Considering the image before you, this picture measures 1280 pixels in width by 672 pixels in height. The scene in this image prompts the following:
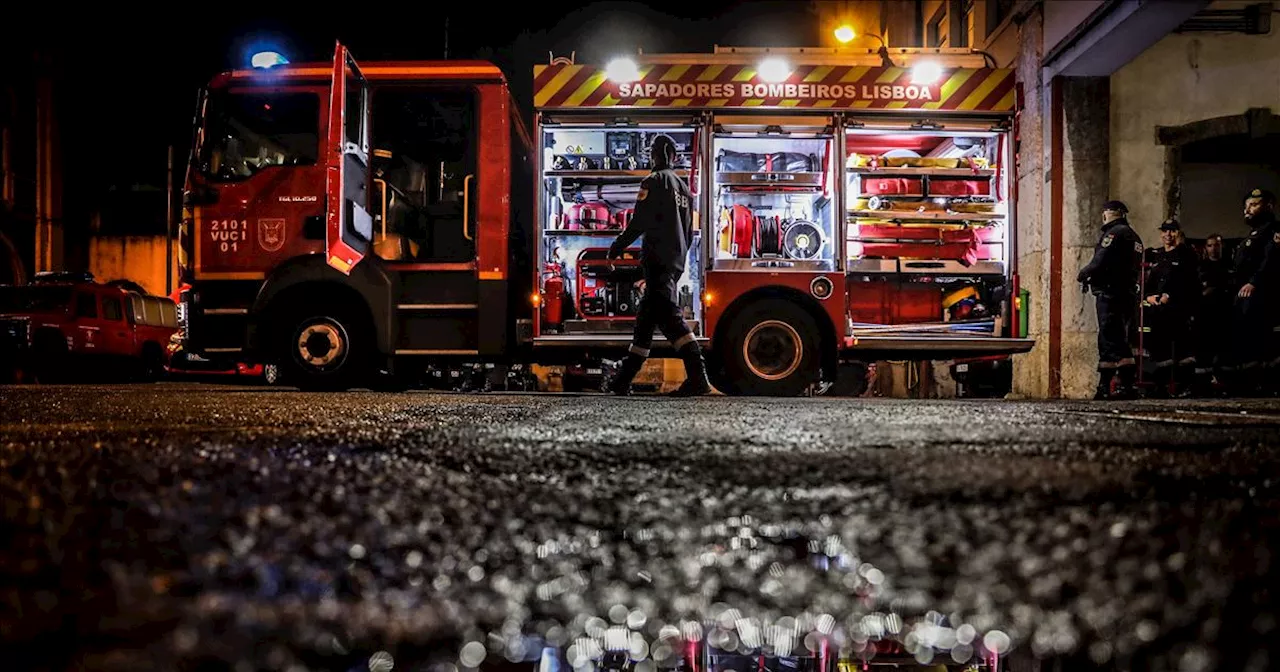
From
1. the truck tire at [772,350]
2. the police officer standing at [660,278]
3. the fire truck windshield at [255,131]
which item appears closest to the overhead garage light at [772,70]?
the police officer standing at [660,278]

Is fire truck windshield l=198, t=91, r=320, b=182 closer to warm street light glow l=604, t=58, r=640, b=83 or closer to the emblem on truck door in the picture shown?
the emblem on truck door

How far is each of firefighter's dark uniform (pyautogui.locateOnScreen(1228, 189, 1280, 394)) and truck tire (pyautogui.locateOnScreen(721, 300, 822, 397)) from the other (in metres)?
4.38

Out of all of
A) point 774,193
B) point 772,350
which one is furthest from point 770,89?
point 772,350

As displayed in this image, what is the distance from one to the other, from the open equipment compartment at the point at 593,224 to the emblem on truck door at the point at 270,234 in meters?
2.08

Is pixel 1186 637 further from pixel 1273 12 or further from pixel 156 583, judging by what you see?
pixel 1273 12

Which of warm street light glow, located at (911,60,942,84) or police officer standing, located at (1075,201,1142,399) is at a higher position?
warm street light glow, located at (911,60,942,84)

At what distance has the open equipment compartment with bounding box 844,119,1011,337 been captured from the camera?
7754 mm

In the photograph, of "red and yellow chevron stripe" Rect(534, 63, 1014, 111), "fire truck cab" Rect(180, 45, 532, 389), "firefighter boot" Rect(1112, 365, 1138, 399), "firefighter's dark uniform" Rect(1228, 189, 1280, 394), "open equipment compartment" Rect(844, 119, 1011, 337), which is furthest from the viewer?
"firefighter's dark uniform" Rect(1228, 189, 1280, 394)

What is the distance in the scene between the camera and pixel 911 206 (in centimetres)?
807

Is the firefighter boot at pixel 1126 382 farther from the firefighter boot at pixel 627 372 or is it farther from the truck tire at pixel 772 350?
the firefighter boot at pixel 627 372

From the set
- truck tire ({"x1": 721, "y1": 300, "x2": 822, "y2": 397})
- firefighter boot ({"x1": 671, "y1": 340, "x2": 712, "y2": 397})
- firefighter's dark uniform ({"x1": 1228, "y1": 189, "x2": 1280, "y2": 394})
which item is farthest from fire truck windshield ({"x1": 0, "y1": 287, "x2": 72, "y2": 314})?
firefighter's dark uniform ({"x1": 1228, "y1": 189, "x2": 1280, "y2": 394})

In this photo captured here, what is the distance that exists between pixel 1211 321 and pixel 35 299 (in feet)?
52.4

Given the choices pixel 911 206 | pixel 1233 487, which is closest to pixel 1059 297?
pixel 911 206

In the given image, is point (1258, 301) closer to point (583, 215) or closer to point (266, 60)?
point (583, 215)
